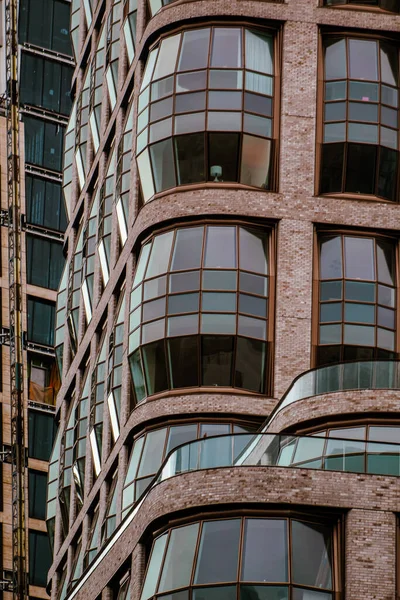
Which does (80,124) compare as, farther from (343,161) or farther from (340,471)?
(340,471)

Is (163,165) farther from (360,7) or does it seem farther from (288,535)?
(288,535)

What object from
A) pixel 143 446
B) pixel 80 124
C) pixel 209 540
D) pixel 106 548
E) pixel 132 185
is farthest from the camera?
pixel 80 124

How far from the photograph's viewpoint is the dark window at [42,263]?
101188 millimetres

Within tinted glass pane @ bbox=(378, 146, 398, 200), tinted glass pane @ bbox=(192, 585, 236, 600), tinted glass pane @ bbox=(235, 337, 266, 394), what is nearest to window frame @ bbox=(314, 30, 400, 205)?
tinted glass pane @ bbox=(378, 146, 398, 200)

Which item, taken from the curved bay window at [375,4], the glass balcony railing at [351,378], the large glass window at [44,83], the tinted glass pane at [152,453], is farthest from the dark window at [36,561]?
the glass balcony railing at [351,378]

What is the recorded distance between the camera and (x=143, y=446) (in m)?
50.3

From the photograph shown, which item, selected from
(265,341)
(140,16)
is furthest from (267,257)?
(140,16)

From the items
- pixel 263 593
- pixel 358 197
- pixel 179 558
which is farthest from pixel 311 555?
pixel 358 197

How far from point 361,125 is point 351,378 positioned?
33.8 ft

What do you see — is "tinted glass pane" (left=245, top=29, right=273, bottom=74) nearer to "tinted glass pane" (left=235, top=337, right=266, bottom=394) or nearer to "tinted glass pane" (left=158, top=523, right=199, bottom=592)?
"tinted glass pane" (left=235, top=337, right=266, bottom=394)

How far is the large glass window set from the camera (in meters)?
105

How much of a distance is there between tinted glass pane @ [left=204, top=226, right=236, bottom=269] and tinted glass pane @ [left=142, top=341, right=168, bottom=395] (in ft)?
9.42

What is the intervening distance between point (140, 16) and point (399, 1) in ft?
30.0

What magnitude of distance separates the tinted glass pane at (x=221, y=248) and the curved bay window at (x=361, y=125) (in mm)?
3311
